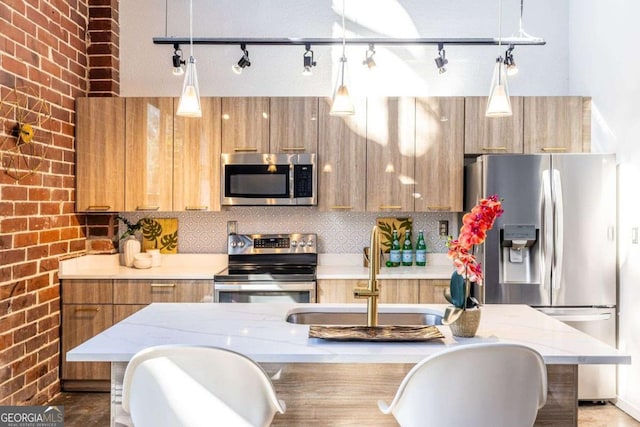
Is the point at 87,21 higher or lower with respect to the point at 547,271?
higher

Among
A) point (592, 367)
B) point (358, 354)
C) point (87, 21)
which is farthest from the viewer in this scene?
point (87, 21)

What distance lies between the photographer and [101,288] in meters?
3.55

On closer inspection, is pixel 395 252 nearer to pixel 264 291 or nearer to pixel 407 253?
pixel 407 253

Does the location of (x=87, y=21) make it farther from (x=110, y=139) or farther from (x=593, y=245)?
(x=593, y=245)

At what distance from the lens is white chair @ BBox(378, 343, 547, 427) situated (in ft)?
4.63

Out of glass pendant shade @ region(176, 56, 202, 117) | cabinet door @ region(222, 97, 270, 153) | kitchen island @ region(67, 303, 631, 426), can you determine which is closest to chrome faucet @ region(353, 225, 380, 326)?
kitchen island @ region(67, 303, 631, 426)

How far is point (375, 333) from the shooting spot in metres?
1.82

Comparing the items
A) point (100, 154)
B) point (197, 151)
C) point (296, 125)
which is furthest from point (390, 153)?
point (100, 154)

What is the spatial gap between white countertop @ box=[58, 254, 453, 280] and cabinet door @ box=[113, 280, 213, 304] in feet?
0.14

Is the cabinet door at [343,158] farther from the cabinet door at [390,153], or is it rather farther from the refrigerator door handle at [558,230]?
the refrigerator door handle at [558,230]

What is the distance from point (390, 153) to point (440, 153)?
38 cm

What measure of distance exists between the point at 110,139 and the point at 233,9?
1517 millimetres

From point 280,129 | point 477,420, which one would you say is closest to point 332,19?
point 280,129

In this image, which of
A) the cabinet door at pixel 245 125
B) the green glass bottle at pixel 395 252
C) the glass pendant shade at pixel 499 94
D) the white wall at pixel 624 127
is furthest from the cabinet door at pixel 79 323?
the white wall at pixel 624 127
